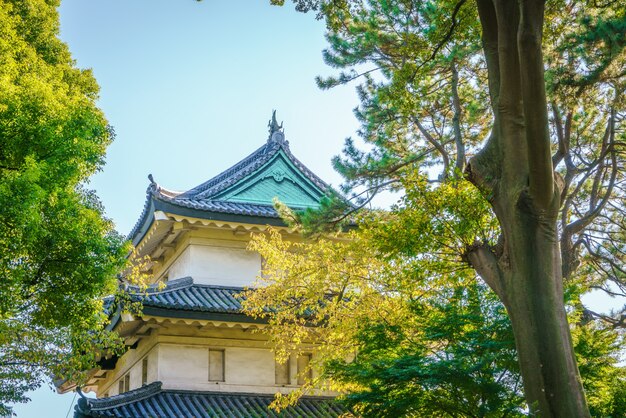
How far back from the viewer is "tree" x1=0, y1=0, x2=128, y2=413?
10227 millimetres

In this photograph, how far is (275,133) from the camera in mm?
24422

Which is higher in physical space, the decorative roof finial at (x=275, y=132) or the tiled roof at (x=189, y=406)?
the decorative roof finial at (x=275, y=132)

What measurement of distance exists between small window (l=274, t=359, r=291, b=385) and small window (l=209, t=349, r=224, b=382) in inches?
54.2

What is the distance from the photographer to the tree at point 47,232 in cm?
1023

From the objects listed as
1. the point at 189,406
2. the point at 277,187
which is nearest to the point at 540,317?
Result: the point at 189,406

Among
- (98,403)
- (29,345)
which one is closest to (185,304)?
(98,403)

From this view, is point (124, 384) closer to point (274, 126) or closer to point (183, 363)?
point (183, 363)

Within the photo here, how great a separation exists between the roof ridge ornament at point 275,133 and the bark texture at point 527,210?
13786mm

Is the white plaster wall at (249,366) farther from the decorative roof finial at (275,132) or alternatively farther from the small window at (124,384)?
the decorative roof finial at (275,132)

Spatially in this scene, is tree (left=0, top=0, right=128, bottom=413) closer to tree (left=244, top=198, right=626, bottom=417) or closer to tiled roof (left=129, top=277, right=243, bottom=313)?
tree (left=244, top=198, right=626, bottom=417)

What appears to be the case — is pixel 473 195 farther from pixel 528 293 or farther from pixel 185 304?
pixel 185 304

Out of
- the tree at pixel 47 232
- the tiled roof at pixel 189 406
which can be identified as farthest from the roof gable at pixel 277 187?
the tree at pixel 47 232

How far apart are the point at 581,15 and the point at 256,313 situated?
9.33 m

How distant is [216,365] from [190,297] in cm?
178
